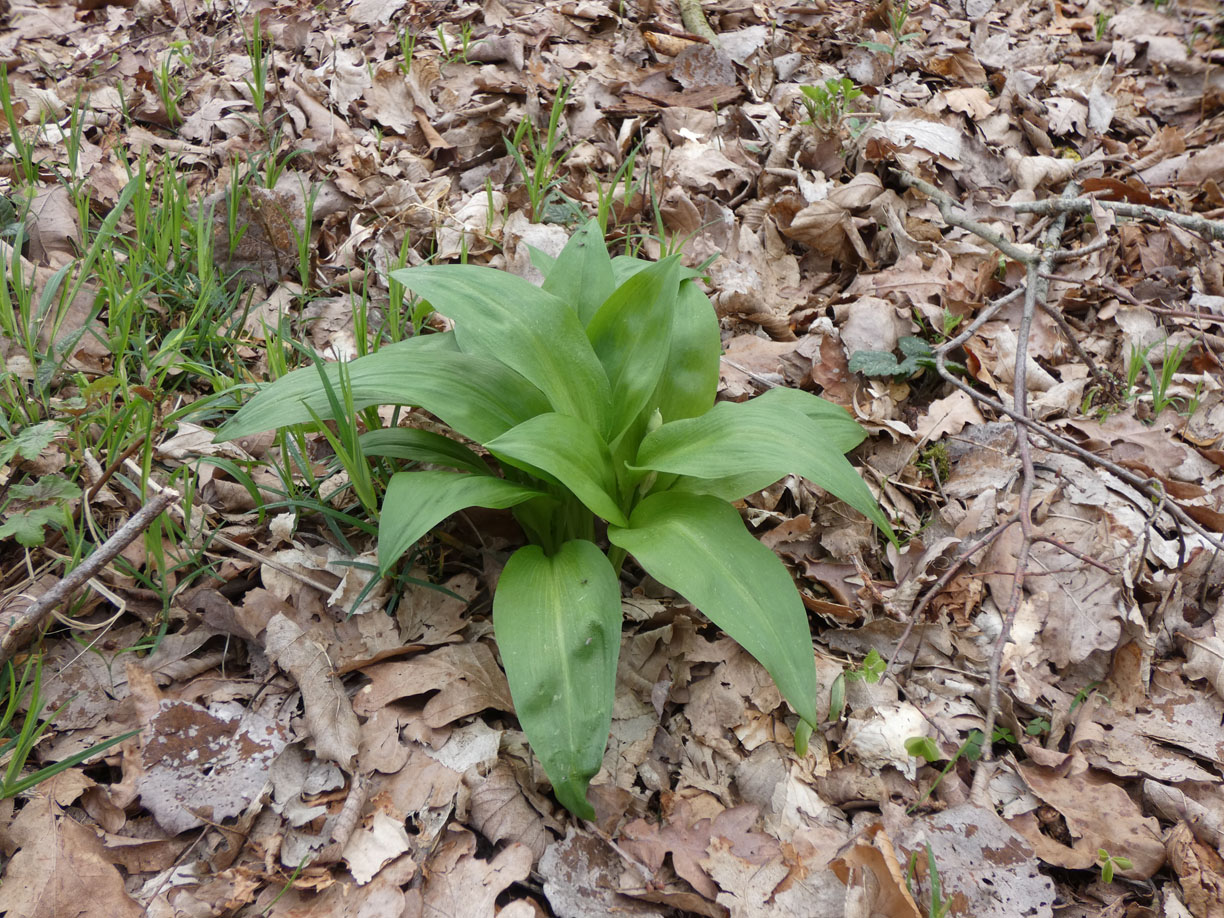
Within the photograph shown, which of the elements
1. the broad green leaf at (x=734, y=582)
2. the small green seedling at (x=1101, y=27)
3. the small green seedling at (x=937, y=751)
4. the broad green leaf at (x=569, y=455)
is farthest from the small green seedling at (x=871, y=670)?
the small green seedling at (x=1101, y=27)

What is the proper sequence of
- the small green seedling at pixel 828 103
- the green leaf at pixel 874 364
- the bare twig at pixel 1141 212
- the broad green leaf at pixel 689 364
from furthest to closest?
the small green seedling at pixel 828 103
the bare twig at pixel 1141 212
the green leaf at pixel 874 364
the broad green leaf at pixel 689 364

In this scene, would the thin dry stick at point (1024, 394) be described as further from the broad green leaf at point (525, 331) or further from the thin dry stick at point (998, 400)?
the broad green leaf at point (525, 331)

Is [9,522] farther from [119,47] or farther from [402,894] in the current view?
[119,47]

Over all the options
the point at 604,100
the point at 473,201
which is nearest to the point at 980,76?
the point at 604,100

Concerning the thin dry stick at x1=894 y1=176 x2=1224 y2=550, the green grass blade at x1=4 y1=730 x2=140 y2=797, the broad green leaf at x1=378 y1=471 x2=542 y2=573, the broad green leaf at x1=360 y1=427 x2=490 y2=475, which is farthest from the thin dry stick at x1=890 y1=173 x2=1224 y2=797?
the green grass blade at x1=4 y1=730 x2=140 y2=797

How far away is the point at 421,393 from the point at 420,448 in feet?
0.67

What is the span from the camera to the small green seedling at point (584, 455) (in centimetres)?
133

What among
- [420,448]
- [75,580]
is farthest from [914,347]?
[75,580]

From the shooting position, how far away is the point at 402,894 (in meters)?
1.29

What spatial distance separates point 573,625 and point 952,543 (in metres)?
1.06

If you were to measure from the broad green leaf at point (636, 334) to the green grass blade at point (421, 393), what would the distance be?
0.18 meters

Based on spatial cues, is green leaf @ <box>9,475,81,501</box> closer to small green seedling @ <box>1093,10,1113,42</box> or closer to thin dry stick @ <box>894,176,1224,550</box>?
thin dry stick @ <box>894,176,1224,550</box>

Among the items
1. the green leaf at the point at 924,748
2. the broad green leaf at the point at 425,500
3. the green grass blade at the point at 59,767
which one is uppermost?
the broad green leaf at the point at 425,500

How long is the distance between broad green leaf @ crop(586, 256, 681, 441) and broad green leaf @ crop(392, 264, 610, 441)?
0.05 metres
